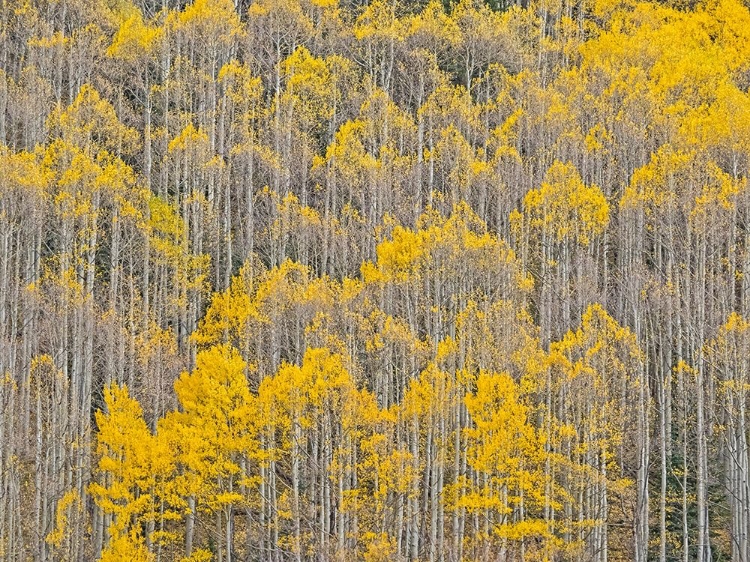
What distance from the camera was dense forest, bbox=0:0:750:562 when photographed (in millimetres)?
26828

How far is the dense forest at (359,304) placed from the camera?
1056 inches

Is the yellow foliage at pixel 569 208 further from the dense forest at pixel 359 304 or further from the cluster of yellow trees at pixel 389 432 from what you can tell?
the cluster of yellow trees at pixel 389 432

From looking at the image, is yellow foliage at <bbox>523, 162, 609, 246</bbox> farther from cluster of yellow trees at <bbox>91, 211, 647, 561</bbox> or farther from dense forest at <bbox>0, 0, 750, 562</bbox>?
cluster of yellow trees at <bbox>91, 211, 647, 561</bbox>

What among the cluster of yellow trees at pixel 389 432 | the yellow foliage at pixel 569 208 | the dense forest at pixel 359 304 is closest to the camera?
the cluster of yellow trees at pixel 389 432

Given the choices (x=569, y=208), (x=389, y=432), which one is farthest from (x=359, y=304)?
(x=569, y=208)

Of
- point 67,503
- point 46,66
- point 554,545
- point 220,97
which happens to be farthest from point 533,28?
point 67,503

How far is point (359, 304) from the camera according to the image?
1211 inches

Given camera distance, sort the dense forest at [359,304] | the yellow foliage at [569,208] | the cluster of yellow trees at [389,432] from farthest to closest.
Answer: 1. the yellow foliage at [569,208]
2. the dense forest at [359,304]
3. the cluster of yellow trees at [389,432]

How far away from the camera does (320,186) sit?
135ft

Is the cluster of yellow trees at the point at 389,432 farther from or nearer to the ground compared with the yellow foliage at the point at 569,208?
nearer to the ground

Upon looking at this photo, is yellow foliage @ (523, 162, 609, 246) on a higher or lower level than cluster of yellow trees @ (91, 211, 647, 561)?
higher

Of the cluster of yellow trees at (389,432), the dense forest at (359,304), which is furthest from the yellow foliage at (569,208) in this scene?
the cluster of yellow trees at (389,432)

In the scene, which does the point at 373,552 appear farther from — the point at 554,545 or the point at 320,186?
the point at 320,186

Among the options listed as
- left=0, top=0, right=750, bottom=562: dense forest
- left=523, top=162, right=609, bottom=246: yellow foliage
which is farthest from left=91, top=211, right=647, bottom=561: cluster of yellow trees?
left=523, top=162, right=609, bottom=246: yellow foliage
